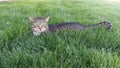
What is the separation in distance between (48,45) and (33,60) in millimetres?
697

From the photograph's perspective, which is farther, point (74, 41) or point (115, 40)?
point (115, 40)

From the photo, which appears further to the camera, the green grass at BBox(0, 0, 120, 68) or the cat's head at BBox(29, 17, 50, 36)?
the cat's head at BBox(29, 17, 50, 36)

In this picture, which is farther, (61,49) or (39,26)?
(39,26)

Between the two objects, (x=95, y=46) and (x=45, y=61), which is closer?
(x=45, y=61)

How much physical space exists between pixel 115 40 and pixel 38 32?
1401 mm

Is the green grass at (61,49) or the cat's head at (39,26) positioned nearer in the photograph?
the green grass at (61,49)

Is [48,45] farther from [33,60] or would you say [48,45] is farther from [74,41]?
[33,60]

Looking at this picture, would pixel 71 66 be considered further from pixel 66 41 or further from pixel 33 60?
pixel 66 41

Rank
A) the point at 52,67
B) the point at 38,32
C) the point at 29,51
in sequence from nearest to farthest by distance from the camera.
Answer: the point at 52,67 < the point at 29,51 < the point at 38,32

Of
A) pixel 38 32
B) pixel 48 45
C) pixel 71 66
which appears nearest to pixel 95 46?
pixel 48 45

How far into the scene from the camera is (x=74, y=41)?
4012mm

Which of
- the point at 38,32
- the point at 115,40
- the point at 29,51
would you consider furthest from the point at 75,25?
the point at 29,51

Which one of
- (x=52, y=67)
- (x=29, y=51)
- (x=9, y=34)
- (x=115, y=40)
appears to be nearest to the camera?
(x=52, y=67)

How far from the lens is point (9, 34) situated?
15.3 ft
